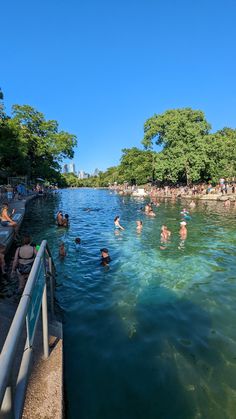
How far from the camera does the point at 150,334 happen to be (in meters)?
7.04

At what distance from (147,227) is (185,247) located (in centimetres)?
710

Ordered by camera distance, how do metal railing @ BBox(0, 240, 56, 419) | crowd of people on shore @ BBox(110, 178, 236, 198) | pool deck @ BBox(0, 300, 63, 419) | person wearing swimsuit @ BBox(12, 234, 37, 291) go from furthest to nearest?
crowd of people on shore @ BBox(110, 178, 236, 198)
person wearing swimsuit @ BBox(12, 234, 37, 291)
pool deck @ BBox(0, 300, 63, 419)
metal railing @ BBox(0, 240, 56, 419)

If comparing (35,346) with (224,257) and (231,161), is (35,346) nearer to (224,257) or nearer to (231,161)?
(224,257)

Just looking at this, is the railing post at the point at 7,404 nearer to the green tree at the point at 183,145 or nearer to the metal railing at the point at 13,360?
the metal railing at the point at 13,360

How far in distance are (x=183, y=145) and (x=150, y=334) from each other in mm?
52677

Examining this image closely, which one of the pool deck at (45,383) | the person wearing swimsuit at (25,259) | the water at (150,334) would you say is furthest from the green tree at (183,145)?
the pool deck at (45,383)

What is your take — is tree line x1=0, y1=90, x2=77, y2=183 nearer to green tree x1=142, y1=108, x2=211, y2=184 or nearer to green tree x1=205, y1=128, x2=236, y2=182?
green tree x1=142, y1=108, x2=211, y2=184

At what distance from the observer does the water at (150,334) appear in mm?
4949

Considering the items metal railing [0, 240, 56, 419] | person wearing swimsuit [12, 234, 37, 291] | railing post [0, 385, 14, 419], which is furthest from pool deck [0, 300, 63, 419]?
person wearing swimsuit [12, 234, 37, 291]

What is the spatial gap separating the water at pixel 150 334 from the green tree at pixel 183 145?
4375cm

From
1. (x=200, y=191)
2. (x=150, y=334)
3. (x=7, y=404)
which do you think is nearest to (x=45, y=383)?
(x=7, y=404)

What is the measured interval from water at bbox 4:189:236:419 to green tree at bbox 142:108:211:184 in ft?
144

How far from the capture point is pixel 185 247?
1577cm

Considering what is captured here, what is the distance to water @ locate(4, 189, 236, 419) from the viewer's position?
195 inches
